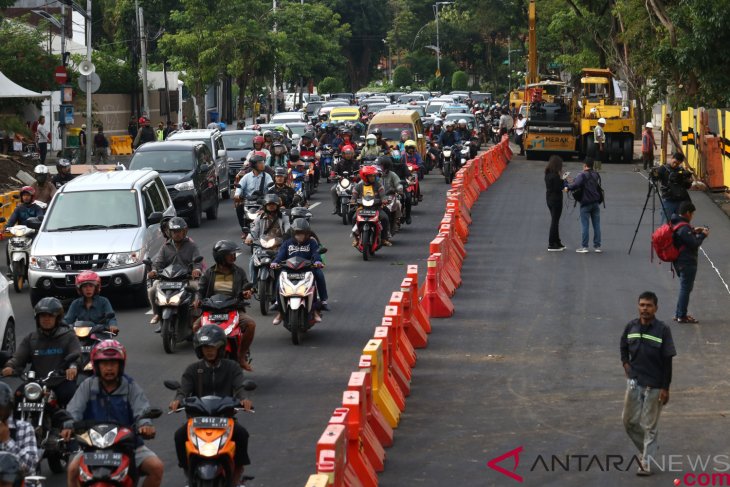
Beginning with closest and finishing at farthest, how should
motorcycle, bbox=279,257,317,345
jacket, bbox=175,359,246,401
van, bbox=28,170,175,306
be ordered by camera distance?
jacket, bbox=175,359,246,401 → motorcycle, bbox=279,257,317,345 → van, bbox=28,170,175,306

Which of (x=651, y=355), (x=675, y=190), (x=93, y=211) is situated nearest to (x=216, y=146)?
(x=93, y=211)

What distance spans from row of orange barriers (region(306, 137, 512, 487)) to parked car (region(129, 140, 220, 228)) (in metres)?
7.03

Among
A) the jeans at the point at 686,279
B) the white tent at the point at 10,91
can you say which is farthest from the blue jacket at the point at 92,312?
the white tent at the point at 10,91

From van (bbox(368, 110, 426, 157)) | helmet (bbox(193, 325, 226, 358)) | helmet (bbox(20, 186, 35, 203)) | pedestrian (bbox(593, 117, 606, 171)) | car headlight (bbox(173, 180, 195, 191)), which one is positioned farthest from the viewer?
pedestrian (bbox(593, 117, 606, 171))

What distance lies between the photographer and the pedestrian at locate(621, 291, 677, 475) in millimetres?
10766

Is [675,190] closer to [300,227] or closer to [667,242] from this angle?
[667,242]

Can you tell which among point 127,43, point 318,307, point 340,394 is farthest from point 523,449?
point 127,43

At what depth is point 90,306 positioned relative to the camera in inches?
492

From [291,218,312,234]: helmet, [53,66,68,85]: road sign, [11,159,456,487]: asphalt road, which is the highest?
[53,66,68,85]: road sign

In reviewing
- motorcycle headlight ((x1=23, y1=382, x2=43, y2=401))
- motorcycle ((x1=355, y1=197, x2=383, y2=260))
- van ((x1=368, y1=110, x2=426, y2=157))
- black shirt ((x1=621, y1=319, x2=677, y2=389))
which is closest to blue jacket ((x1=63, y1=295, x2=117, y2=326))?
motorcycle headlight ((x1=23, y1=382, x2=43, y2=401))

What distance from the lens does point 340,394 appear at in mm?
13773

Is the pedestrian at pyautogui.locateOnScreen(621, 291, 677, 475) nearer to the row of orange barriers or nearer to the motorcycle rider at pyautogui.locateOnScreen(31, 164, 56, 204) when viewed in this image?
the row of orange barriers

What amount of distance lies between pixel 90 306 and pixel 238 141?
27794 mm

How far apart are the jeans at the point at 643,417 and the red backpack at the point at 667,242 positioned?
630cm
